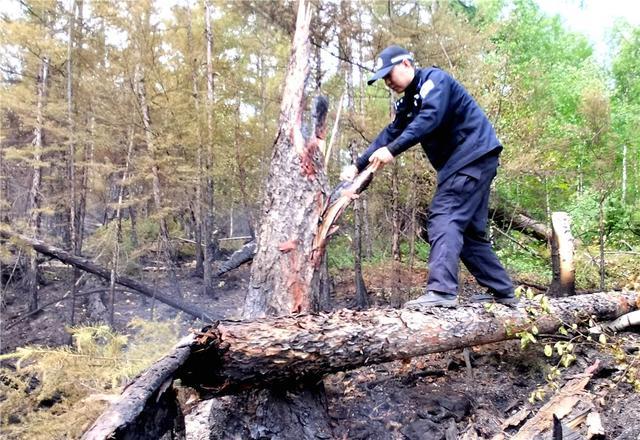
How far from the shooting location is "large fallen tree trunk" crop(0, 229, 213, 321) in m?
7.44

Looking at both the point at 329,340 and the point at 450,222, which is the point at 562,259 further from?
the point at 329,340

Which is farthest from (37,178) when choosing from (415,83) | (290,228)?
(415,83)

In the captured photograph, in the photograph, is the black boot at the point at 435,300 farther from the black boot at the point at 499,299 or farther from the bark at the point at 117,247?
the bark at the point at 117,247

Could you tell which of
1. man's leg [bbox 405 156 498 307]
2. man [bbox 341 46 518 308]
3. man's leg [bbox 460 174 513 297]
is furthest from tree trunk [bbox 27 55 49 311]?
man's leg [bbox 460 174 513 297]

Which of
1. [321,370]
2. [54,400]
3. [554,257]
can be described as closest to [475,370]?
[321,370]

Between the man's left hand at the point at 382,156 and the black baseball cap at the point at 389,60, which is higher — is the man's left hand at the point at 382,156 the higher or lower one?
the lower one

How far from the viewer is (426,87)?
3.04 metres

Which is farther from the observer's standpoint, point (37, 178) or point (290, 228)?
point (37, 178)

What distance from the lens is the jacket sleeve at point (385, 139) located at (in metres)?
3.43

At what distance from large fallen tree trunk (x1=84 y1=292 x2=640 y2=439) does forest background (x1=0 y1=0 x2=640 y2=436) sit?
293 cm

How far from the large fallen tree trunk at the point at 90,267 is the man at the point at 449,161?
5056 mm

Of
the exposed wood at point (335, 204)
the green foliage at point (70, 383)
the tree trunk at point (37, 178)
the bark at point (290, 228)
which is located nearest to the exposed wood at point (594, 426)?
the bark at point (290, 228)

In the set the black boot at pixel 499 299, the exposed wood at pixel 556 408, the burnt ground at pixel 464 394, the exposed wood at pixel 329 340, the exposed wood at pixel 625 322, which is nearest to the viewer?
the exposed wood at pixel 329 340

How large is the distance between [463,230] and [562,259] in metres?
2.74
